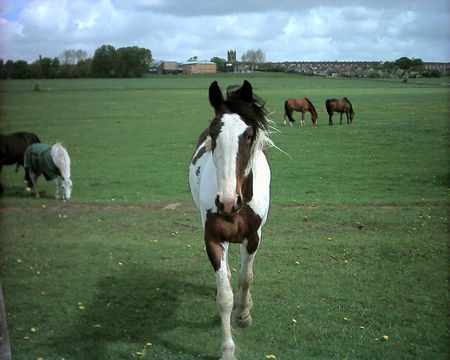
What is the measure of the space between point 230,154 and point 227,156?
0.03 m

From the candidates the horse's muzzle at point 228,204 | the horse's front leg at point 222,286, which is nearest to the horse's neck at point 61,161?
the horse's front leg at point 222,286

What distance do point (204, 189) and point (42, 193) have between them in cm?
766

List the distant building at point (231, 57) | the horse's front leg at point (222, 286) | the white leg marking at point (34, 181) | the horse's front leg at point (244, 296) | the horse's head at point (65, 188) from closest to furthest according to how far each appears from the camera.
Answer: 1. the horse's front leg at point (222, 286)
2. the horse's front leg at point (244, 296)
3. the distant building at point (231, 57)
4. the horse's head at point (65, 188)
5. the white leg marking at point (34, 181)

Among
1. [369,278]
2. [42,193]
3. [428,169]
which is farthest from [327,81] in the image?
[42,193]

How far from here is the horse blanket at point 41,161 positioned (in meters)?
9.84

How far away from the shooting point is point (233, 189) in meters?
3.24

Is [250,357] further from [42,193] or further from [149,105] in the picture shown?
[149,105]

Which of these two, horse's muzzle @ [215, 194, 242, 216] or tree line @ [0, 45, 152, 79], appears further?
tree line @ [0, 45, 152, 79]

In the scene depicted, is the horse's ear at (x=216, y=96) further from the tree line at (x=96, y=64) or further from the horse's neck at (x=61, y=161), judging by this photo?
the horse's neck at (x=61, y=161)

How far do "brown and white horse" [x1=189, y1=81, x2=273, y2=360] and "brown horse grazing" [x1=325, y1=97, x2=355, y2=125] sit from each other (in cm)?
1273

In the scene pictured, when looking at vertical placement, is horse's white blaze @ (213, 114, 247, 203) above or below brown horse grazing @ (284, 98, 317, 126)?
below

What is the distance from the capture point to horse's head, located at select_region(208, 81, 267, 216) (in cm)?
324

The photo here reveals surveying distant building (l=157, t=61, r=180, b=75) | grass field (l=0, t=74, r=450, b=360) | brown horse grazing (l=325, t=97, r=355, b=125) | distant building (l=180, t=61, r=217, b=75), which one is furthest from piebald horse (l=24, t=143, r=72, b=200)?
brown horse grazing (l=325, t=97, r=355, b=125)

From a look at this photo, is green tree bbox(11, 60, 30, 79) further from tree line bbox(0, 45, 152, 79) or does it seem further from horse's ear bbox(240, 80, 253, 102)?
horse's ear bbox(240, 80, 253, 102)
